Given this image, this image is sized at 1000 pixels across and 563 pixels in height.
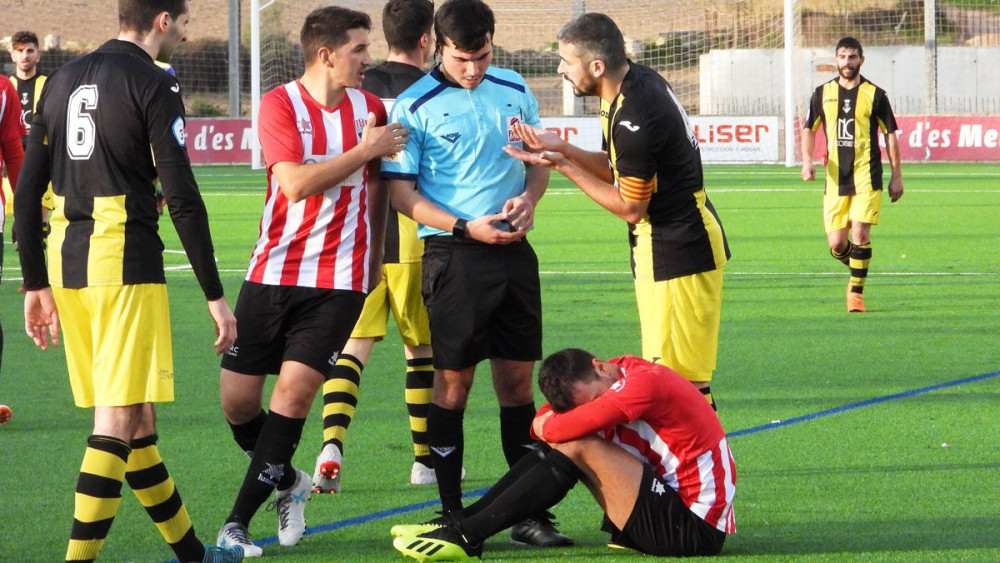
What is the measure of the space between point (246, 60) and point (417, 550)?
4681 cm

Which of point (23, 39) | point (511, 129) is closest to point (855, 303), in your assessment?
point (511, 129)

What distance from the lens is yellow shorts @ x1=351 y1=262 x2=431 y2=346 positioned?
6406 millimetres

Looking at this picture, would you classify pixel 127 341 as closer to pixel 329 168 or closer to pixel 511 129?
pixel 329 168

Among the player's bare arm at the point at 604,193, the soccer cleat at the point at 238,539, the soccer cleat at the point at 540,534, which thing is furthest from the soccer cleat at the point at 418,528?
the player's bare arm at the point at 604,193

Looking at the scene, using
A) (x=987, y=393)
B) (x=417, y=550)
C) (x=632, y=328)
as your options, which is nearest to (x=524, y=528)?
(x=417, y=550)

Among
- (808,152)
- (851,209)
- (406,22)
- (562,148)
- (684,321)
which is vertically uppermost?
(406,22)

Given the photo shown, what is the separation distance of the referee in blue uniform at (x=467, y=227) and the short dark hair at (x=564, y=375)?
1.21 ft

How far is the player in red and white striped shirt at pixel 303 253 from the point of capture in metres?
4.93

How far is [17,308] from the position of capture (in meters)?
11.5

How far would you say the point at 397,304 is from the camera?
646cm

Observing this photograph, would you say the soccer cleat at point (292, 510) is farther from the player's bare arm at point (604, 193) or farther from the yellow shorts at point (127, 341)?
the player's bare arm at point (604, 193)

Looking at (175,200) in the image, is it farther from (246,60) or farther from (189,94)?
(246,60)

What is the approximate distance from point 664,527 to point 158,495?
5.61 ft

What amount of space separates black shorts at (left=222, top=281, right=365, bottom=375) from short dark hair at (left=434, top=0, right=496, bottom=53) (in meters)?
1.00
